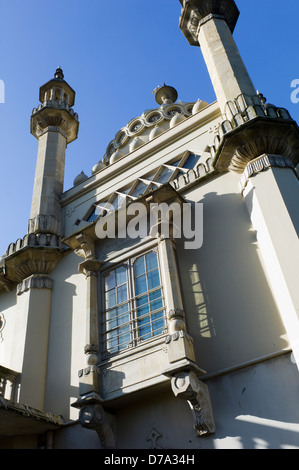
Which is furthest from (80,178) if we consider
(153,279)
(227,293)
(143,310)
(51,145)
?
(227,293)

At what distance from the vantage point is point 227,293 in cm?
849

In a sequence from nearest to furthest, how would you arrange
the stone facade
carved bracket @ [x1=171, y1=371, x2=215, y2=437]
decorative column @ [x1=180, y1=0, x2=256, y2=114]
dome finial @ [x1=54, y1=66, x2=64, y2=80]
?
carved bracket @ [x1=171, y1=371, x2=215, y2=437] → the stone facade → decorative column @ [x1=180, y1=0, x2=256, y2=114] → dome finial @ [x1=54, y1=66, x2=64, y2=80]

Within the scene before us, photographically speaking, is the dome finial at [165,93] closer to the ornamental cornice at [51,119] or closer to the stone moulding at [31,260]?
the ornamental cornice at [51,119]

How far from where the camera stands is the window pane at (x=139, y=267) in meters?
9.55

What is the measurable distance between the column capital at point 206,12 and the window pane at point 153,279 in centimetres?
814

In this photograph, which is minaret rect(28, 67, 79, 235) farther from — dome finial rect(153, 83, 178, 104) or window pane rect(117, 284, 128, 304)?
dome finial rect(153, 83, 178, 104)

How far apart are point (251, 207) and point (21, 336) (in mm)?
6159

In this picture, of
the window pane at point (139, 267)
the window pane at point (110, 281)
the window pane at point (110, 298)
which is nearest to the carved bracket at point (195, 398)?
the window pane at point (110, 298)

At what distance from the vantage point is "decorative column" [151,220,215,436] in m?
7.22

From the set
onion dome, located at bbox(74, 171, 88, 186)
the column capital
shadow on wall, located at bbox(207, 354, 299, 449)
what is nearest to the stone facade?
shadow on wall, located at bbox(207, 354, 299, 449)

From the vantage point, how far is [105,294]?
982cm

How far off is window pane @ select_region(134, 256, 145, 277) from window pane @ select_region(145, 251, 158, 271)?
13 centimetres
